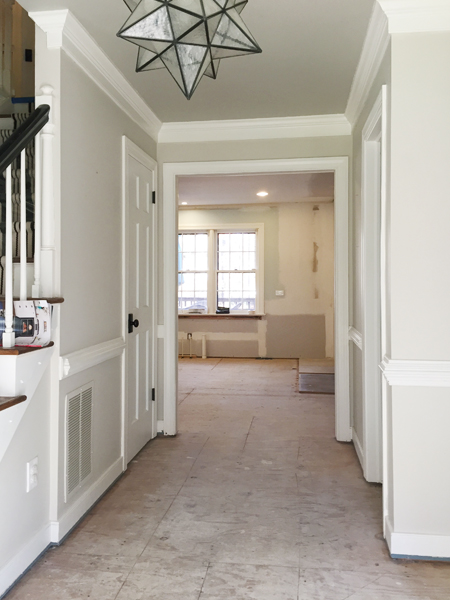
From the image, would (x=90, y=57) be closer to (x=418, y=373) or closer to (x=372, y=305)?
(x=372, y=305)

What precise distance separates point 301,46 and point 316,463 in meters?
2.77

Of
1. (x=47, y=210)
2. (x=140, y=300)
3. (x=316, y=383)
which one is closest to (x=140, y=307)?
(x=140, y=300)

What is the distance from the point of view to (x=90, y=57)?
2754mm

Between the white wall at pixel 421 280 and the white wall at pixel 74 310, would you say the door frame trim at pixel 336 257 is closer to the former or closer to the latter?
the white wall at pixel 74 310

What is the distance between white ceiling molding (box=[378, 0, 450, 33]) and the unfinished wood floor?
2.49 meters

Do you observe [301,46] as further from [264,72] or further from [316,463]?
[316,463]

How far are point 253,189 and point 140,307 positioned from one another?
14.1 feet

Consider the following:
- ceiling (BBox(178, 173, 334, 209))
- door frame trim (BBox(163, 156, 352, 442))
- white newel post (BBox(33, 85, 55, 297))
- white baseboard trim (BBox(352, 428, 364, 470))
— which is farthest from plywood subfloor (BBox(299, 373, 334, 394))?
white newel post (BBox(33, 85, 55, 297))

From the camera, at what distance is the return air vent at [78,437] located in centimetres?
260

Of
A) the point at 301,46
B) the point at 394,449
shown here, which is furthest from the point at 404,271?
the point at 301,46

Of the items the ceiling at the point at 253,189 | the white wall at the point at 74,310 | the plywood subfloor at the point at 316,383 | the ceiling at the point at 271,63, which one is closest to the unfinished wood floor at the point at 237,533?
the white wall at the point at 74,310

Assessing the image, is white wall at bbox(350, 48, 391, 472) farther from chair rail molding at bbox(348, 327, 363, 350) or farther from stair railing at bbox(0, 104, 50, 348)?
stair railing at bbox(0, 104, 50, 348)

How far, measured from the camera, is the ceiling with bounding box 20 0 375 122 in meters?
2.43

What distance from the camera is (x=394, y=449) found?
2.36 m
